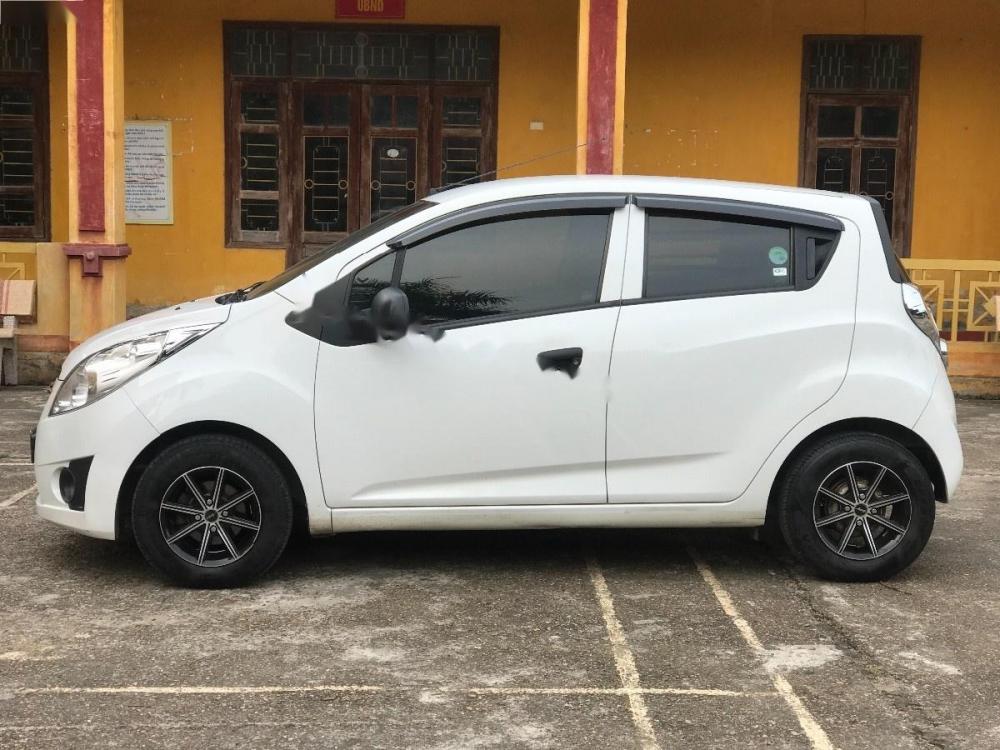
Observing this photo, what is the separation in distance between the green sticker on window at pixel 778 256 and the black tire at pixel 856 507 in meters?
0.79

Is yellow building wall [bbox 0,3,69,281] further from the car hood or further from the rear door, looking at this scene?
the rear door

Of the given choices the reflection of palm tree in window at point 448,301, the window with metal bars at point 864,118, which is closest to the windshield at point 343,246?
the reflection of palm tree in window at point 448,301

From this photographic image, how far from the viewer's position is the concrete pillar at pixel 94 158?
11219 mm

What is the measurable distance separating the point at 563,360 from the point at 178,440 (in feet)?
5.33

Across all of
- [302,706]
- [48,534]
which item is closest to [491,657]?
[302,706]

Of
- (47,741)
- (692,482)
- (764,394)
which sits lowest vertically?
(47,741)

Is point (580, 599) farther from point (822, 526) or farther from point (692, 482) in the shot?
point (822, 526)

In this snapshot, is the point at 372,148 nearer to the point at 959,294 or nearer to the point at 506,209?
the point at 959,294

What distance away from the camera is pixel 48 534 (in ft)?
21.3

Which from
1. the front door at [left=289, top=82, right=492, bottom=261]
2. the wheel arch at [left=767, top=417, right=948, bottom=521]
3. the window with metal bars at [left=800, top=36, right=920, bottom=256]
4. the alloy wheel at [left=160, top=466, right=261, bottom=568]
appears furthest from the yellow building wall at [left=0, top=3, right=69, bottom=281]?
the wheel arch at [left=767, top=417, right=948, bottom=521]

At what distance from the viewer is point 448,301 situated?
5.64 metres

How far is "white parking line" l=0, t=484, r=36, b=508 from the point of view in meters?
7.13

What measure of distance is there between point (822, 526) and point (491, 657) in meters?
1.75

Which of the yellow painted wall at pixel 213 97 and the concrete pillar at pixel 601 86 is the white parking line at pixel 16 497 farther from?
the yellow painted wall at pixel 213 97
